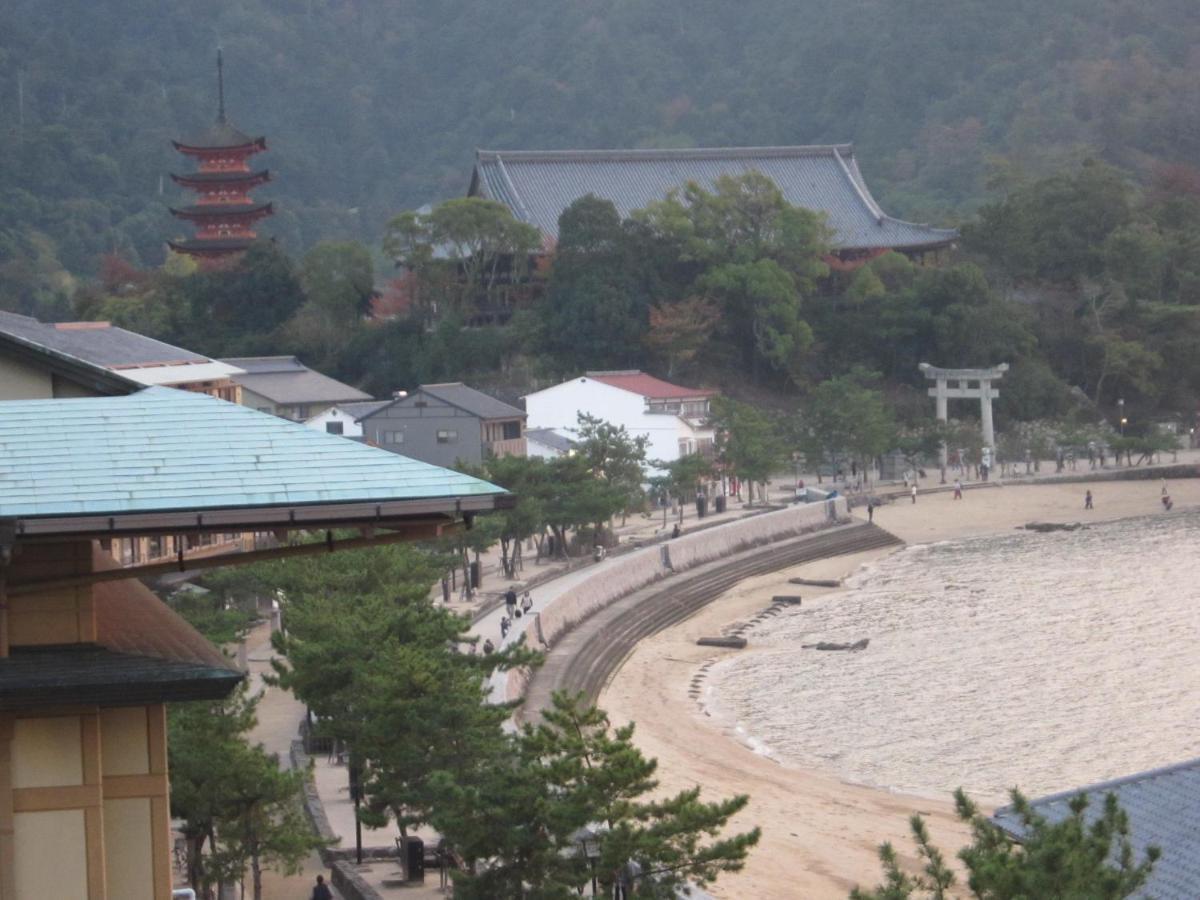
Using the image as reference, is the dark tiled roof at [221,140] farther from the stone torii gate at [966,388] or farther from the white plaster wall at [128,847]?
the white plaster wall at [128,847]

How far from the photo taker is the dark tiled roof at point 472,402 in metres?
44.6

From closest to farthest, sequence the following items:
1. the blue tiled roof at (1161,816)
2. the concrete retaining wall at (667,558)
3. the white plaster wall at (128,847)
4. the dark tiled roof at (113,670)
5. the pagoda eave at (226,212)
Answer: the dark tiled roof at (113,670), the white plaster wall at (128,847), the blue tiled roof at (1161,816), the concrete retaining wall at (667,558), the pagoda eave at (226,212)

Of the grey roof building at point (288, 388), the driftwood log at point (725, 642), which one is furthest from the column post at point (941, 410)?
the driftwood log at point (725, 642)

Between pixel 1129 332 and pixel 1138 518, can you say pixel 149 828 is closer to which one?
pixel 1138 518

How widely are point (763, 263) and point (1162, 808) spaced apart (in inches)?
1747

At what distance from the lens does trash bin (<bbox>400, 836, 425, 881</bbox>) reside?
51.6 feet

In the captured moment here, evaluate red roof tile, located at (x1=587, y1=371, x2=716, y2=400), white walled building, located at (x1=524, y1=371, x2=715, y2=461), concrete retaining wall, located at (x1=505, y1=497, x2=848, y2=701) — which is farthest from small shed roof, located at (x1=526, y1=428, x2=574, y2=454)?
concrete retaining wall, located at (x1=505, y1=497, x2=848, y2=701)

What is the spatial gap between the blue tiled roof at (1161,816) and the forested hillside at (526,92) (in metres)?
69.8

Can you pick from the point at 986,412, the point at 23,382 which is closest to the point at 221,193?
the point at 986,412

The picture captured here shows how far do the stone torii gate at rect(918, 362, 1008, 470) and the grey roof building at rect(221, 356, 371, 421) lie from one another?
15090 mm

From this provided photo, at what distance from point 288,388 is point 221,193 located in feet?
52.9

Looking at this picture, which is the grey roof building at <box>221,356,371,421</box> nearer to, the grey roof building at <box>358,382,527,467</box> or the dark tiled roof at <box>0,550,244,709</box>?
the grey roof building at <box>358,382,527,467</box>

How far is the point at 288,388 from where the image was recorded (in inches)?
1928

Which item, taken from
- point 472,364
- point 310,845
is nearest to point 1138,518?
point 472,364
